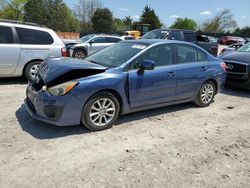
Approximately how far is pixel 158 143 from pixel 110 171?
3.80 feet

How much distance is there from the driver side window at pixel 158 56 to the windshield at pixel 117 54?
0.14 metres

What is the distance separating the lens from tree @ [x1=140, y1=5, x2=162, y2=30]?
230 feet

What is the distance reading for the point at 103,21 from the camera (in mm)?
69125

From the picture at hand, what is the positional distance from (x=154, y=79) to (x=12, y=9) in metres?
76.4

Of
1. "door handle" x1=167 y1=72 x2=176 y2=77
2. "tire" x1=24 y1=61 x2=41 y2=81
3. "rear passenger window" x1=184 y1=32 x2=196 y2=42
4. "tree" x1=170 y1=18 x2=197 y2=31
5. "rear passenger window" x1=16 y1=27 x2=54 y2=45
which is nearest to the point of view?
"door handle" x1=167 y1=72 x2=176 y2=77

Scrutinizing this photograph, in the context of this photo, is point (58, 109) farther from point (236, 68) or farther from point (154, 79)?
point (236, 68)

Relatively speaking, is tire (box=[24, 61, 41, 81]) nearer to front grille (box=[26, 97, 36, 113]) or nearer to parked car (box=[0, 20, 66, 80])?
parked car (box=[0, 20, 66, 80])

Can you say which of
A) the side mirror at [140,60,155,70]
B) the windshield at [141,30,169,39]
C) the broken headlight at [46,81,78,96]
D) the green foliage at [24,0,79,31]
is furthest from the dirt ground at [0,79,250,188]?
the green foliage at [24,0,79,31]

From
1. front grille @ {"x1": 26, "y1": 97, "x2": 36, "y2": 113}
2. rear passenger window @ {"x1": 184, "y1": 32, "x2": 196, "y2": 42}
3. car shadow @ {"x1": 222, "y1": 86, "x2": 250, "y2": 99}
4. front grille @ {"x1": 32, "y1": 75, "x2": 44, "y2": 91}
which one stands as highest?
rear passenger window @ {"x1": 184, "y1": 32, "x2": 196, "y2": 42}

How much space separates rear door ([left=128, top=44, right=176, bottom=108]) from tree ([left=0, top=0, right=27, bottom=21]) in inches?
2899

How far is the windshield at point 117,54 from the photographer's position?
536 cm

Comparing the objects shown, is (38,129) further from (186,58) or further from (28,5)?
(28,5)

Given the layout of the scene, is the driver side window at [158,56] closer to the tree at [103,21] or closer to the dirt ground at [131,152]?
the dirt ground at [131,152]

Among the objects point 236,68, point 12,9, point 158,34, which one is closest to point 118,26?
point 12,9
